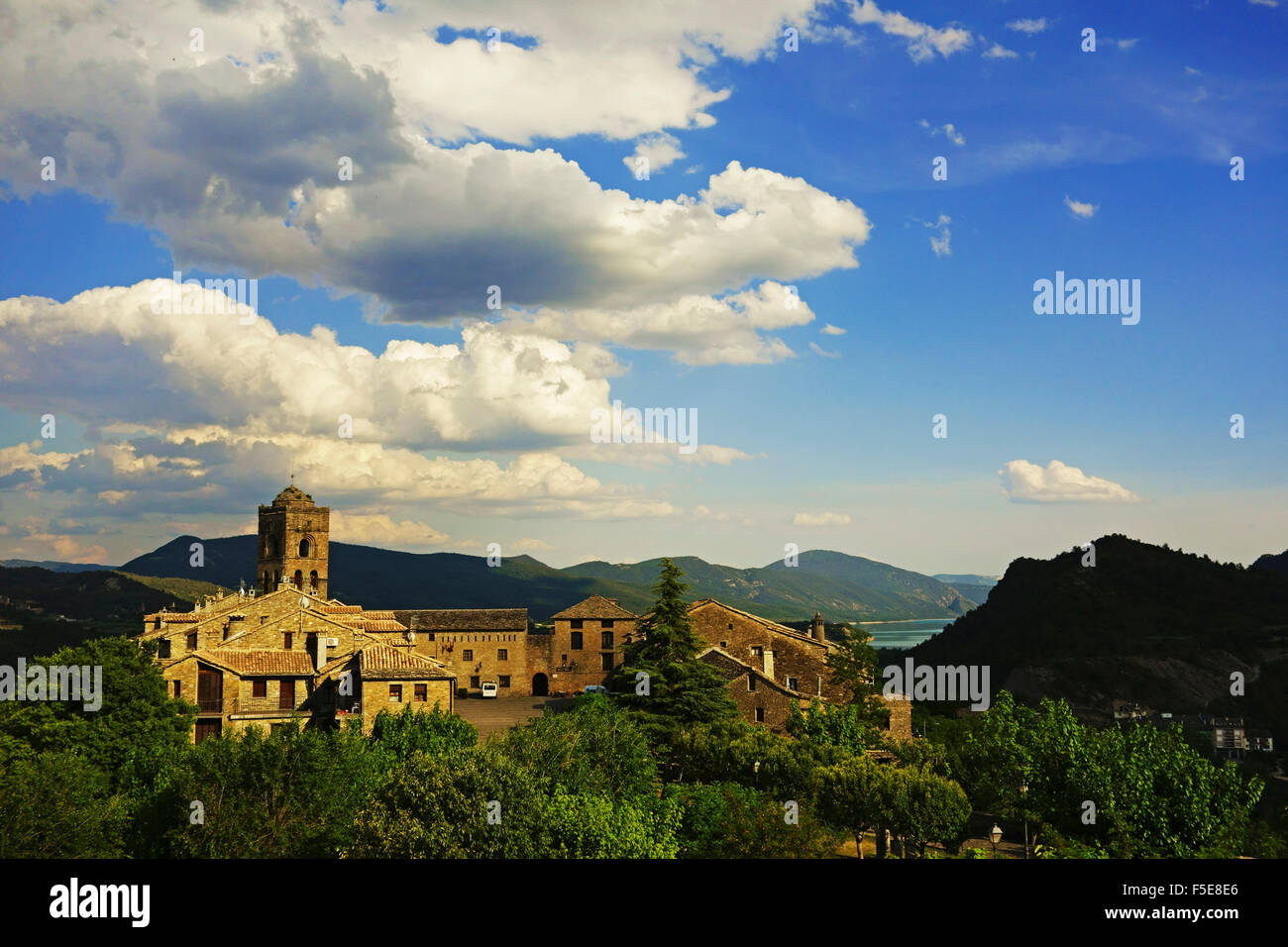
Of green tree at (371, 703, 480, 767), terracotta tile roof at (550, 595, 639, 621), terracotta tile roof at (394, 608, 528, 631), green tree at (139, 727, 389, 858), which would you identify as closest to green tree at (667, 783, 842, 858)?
green tree at (371, 703, 480, 767)

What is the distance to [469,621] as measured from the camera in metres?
88.6

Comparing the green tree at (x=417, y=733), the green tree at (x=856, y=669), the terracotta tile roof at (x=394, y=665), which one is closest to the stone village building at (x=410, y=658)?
the terracotta tile roof at (x=394, y=665)

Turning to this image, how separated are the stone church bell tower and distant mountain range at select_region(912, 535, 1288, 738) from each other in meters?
106

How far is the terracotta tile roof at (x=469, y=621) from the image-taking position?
8738 centimetres

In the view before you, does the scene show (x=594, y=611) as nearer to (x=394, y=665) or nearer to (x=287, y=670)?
(x=287, y=670)

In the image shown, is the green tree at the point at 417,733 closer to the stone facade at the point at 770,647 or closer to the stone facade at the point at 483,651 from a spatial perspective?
the stone facade at the point at 770,647

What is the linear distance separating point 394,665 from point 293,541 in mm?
61680

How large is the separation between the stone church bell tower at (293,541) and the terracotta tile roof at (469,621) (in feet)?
93.5

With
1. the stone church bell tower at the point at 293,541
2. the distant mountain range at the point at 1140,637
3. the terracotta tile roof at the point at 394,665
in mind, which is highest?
the stone church bell tower at the point at 293,541

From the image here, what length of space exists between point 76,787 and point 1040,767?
43828 mm

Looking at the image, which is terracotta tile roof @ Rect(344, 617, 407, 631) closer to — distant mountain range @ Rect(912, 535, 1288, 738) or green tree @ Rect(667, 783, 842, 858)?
green tree @ Rect(667, 783, 842, 858)
